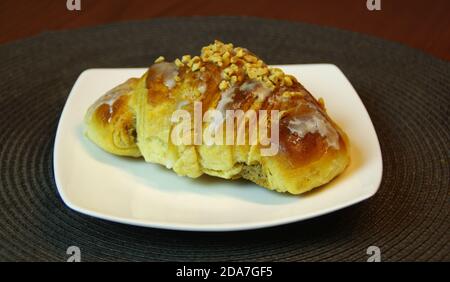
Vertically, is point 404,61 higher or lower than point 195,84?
higher

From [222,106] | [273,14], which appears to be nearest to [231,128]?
[222,106]

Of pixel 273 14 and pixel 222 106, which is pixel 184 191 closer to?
pixel 222 106

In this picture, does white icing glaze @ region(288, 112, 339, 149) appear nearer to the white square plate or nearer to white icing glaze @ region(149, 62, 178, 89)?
the white square plate

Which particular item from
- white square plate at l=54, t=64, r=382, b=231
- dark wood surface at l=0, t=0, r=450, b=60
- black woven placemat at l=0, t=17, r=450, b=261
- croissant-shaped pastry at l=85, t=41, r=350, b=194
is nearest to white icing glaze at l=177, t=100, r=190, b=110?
croissant-shaped pastry at l=85, t=41, r=350, b=194

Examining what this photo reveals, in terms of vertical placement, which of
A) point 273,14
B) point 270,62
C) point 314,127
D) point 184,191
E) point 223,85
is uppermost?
point 273,14

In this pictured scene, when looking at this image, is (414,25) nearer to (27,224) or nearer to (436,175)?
(436,175)

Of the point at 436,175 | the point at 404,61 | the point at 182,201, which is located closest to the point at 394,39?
the point at 404,61

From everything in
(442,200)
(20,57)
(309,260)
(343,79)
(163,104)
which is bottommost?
(309,260)
